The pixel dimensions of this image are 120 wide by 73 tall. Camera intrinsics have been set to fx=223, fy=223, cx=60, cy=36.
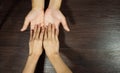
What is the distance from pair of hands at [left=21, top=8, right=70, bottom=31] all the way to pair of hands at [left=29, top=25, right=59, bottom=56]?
39 mm

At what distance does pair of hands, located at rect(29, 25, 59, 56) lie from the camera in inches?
19.6

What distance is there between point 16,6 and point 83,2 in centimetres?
48

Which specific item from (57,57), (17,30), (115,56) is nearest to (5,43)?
(17,30)

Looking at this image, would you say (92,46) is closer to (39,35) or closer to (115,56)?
(115,56)

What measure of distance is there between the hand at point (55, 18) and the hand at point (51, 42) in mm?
32

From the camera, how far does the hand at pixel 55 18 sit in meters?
0.58

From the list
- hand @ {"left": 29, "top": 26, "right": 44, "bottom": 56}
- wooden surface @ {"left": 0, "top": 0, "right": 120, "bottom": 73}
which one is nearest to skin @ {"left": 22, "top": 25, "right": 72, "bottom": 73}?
hand @ {"left": 29, "top": 26, "right": 44, "bottom": 56}

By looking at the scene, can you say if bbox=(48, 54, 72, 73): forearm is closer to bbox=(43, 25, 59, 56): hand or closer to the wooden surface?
bbox=(43, 25, 59, 56): hand

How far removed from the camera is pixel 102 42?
1.27m

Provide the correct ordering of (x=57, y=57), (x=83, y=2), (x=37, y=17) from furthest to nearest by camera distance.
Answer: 1. (x=83, y=2)
2. (x=37, y=17)
3. (x=57, y=57)

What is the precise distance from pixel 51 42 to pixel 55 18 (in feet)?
0.33

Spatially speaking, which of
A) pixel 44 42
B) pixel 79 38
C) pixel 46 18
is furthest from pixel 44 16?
pixel 79 38

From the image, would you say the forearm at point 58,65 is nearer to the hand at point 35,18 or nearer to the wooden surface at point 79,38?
the hand at point 35,18

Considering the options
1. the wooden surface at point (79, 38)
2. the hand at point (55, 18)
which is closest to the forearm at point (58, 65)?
the hand at point (55, 18)
